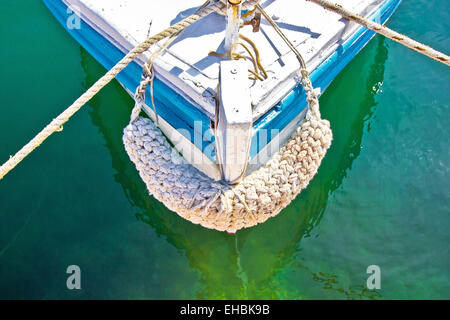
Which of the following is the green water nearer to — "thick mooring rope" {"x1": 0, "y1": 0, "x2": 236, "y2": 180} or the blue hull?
the blue hull

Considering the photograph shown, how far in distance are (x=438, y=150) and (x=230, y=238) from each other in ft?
5.69

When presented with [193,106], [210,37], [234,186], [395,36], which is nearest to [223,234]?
[234,186]

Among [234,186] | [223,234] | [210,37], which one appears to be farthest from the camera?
[223,234]

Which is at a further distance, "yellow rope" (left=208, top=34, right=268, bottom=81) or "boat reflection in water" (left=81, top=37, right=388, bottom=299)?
"boat reflection in water" (left=81, top=37, right=388, bottom=299)

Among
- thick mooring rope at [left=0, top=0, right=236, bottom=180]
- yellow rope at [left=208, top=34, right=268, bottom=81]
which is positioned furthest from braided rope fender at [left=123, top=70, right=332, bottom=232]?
thick mooring rope at [left=0, top=0, right=236, bottom=180]

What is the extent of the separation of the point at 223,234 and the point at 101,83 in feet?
4.38

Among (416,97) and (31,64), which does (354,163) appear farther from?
(31,64)

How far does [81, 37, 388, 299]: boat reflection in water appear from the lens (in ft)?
8.98

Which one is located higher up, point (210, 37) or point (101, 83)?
point (210, 37)

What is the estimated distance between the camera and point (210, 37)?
2650 millimetres

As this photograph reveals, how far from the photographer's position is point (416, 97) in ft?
11.2

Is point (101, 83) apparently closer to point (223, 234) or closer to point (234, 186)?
point (234, 186)

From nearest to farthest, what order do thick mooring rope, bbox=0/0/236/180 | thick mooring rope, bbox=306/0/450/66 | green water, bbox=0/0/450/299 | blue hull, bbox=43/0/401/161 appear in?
thick mooring rope, bbox=0/0/236/180 < thick mooring rope, bbox=306/0/450/66 < blue hull, bbox=43/0/401/161 < green water, bbox=0/0/450/299

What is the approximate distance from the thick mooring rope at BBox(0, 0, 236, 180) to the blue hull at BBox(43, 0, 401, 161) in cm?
38
